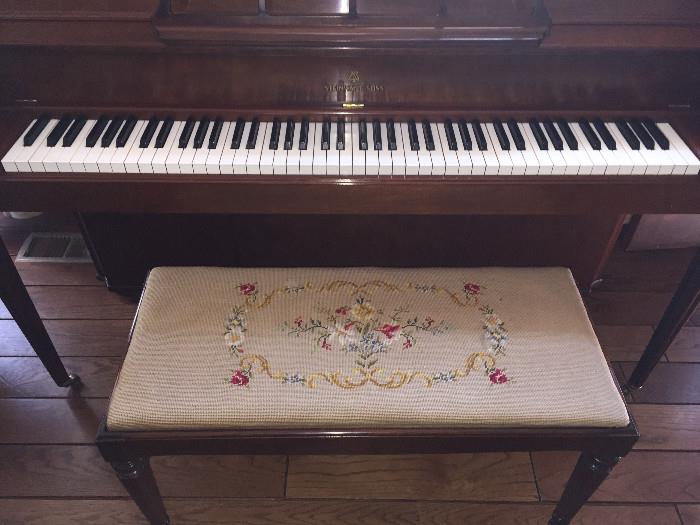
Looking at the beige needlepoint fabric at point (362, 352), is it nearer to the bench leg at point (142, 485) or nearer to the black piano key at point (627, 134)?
the bench leg at point (142, 485)

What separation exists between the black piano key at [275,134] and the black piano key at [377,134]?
24 centimetres

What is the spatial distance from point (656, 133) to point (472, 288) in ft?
1.94

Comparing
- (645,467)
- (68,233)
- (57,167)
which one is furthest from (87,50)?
(645,467)

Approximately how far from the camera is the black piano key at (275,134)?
1.44 meters

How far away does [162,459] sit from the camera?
1.75 m

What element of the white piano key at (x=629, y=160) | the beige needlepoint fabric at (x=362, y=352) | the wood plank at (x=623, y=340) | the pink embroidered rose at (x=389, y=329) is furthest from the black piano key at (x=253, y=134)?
the wood plank at (x=623, y=340)

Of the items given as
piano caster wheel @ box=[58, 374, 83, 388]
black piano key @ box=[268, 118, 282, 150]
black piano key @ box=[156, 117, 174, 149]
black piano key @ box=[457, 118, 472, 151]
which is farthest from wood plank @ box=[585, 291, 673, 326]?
piano caster wheel @ box=[58, 374, 83, 388]

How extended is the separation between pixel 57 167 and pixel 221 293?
1.57 ft

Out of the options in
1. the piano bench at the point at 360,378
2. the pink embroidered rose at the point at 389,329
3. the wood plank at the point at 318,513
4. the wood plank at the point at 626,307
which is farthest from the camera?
the wood plank at the point at 626,307

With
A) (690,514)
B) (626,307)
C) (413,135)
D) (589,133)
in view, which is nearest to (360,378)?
(413,135)

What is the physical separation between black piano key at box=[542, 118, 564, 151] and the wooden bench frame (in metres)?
0.65

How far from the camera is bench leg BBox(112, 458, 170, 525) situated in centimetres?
128

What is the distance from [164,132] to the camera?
57.7 inches

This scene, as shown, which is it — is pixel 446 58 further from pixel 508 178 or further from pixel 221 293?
pixel 221 293
